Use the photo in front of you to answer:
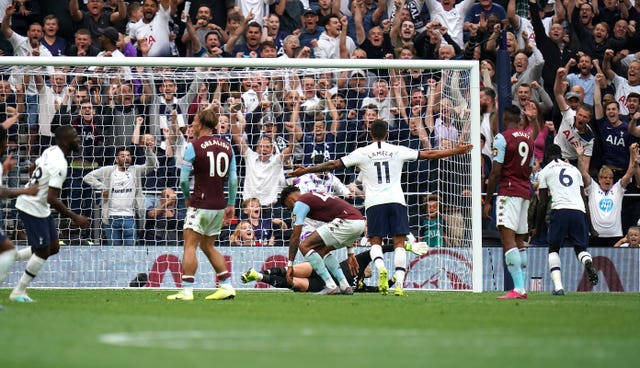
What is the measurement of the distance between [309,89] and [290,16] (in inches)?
148

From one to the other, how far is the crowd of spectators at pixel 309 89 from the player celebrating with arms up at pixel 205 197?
4.36 meters

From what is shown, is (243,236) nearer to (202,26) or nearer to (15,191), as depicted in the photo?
(202,26)

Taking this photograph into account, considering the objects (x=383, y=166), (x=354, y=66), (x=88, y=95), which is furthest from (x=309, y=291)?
(x=88, y=95)

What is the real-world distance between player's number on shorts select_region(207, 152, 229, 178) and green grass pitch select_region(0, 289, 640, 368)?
172 cm

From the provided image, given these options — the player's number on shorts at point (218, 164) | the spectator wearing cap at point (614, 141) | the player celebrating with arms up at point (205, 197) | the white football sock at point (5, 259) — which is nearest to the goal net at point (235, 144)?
the spectator wearing cap at point (614, 141)

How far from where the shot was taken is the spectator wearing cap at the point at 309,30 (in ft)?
73.4

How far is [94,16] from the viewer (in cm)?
2205

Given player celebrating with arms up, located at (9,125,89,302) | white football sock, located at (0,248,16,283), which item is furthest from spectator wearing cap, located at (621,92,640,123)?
white football sock, located at (0,248,16,283)

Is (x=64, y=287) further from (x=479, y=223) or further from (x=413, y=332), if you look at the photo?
(x=413, y=332)

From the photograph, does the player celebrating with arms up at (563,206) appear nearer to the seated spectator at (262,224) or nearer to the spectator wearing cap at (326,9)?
the seated spectator at (262,224)

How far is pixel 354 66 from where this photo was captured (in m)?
18.1

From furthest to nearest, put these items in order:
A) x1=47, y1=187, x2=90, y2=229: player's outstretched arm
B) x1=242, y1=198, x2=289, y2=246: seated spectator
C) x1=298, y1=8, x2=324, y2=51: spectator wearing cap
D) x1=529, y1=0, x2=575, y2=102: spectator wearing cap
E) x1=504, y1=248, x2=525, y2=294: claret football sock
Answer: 1. x1=529, y1=0, x2=575, y2=102: spectator wearing cap
2. x1=298, y1=8, x2=324, y2=51: spectator wearing cap
3. x1=242, y1=198, x2=289, y2=246: seated spectator
4. x1=504, y1=248, x2=525, y2=294: claret football sock
5. x1=47, y1=187, x2=90, y2=229: player's outstretched arm

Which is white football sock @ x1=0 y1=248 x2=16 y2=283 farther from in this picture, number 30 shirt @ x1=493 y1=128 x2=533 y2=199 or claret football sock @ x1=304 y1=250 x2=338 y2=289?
number 30 shirt @ x1=493 y1=128 x2=533 y2=199

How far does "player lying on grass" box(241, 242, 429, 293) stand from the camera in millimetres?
16938
